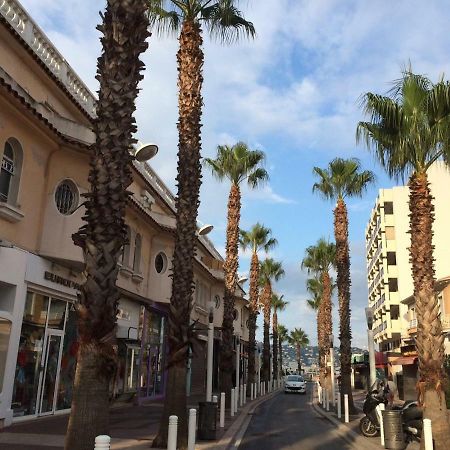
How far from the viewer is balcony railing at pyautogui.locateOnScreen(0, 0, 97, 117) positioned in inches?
533

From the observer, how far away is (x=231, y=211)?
80.3 feet

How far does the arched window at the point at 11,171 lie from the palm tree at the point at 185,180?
15.0ft

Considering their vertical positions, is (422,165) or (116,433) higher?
(422,165)

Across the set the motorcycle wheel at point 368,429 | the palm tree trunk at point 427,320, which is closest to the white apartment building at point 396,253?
the motorcycle wheel at point 368,429

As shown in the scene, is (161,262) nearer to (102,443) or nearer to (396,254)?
(102,443)

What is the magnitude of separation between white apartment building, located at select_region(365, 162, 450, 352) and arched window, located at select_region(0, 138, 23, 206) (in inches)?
1900

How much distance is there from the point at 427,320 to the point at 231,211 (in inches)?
552

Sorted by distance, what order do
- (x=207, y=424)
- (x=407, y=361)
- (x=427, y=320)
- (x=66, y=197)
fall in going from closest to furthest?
(x=427, y=320)
(x=207, y=424)
(x=66, y=197)
(x=407, y=361)

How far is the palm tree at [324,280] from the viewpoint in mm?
36312

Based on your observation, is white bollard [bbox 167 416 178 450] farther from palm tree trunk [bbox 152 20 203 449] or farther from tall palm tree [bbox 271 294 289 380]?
tall palm tree [bbox 271 294 289 380]

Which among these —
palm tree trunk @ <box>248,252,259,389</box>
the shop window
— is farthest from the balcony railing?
palm tree trunk @ <box>248,252,259,389</box>

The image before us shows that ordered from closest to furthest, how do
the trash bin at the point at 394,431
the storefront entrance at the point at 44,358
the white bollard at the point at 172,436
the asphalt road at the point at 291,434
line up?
1. the white bollard at the point at 172,436
2. the trash bin at the point at 394,431
3. the asphalt road at the point at 291,434
4. the storefront entrance at the point at 44,358

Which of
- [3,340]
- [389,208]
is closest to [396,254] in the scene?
[389,208]

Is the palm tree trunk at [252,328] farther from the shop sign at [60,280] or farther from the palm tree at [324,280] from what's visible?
the shop sign at [60,280]
